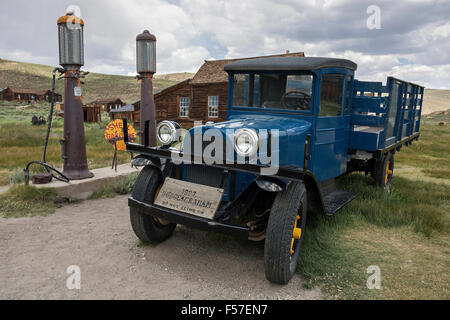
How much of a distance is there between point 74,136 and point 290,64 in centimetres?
425

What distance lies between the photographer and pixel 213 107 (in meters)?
18.9

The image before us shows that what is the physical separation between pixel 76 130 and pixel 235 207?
4.10 metres

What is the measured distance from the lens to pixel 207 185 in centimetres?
361

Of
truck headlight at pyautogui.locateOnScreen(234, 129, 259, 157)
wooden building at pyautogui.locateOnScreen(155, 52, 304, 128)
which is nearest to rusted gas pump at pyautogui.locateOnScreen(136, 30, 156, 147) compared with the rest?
truck headlight at pyautogui.locateOnScreen(234, 129, 259, 157)

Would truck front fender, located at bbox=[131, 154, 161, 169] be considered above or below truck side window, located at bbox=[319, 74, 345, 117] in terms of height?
below

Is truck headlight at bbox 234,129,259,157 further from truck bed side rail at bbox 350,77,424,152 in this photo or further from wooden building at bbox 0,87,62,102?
wooden building at bbox 0,87,62,102

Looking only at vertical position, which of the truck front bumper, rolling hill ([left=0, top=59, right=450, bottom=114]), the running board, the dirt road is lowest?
the dirt road

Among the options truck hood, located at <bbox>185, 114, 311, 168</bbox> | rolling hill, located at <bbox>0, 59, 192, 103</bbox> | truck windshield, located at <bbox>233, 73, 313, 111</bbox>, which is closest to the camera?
truck hood, located at <bbox>185, 114, 311, 168</bbox>

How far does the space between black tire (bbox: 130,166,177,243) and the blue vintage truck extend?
0.4 inches

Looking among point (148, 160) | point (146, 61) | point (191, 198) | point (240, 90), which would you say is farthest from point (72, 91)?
point (191, 198)

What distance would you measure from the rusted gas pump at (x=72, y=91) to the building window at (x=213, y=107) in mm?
12860

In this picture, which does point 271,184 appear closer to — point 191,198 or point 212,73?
point 191,198

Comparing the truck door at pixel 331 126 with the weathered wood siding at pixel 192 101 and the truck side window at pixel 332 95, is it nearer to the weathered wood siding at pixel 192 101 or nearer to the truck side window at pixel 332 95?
the truck side window at pixel 332 95

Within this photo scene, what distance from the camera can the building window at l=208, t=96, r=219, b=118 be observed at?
1866 centimetres
